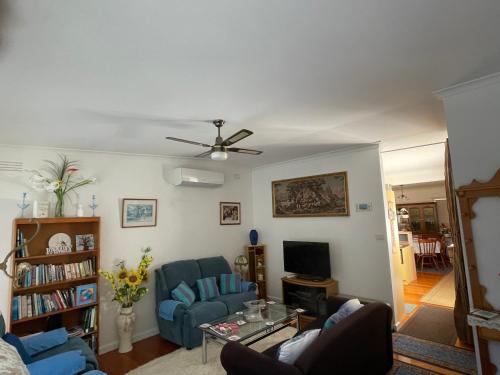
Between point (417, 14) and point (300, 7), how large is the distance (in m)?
0.64

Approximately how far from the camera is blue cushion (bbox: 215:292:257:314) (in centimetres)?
374

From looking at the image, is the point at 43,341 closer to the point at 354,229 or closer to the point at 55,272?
the point at 55,272

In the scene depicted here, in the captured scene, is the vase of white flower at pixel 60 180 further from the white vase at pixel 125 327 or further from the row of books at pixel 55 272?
the white vase at pixel 125 327

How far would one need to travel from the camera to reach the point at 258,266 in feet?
16.6

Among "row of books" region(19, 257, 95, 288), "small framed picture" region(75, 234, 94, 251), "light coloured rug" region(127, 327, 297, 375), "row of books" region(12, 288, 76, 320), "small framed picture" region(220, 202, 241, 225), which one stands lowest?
"light coloured rug" region(127, 327, 297, 375)

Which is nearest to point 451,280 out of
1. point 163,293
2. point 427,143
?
point 427,143

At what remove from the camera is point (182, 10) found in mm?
1343

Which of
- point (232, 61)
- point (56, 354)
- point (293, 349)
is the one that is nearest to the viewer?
point (232, 61)

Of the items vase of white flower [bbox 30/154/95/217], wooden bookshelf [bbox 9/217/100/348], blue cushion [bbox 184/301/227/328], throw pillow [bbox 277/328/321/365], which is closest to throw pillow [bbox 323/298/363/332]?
throw pillow [bbox 277/328/321/365]

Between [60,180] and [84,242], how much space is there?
2.73 feet

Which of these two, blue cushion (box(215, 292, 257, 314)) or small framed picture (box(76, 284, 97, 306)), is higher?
small framed picture (box(76, 284, 97, 306))

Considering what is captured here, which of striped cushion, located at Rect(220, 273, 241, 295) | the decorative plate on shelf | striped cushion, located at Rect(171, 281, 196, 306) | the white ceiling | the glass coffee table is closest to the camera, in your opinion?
the white ceiling

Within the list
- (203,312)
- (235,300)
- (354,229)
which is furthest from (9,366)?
(354,229)

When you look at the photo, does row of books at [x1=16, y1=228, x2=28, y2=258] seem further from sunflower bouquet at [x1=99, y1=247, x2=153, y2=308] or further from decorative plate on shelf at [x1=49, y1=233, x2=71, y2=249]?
sunflower bouquet at [x1=99, y1=247, x2=153, y2=308]
